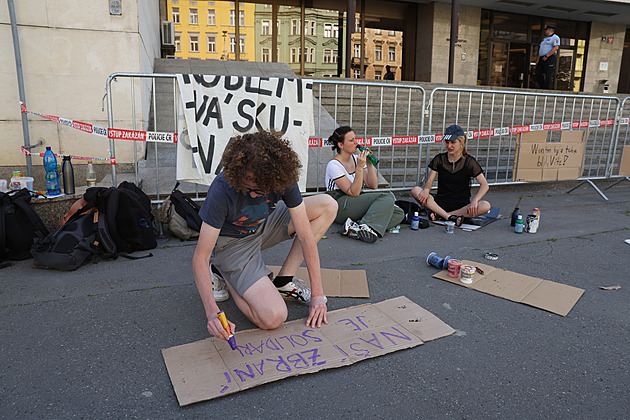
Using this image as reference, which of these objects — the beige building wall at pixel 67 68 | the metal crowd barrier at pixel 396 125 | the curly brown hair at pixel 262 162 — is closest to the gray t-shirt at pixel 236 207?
the curly brown hair at pixel 262 162

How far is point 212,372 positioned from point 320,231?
1.39m

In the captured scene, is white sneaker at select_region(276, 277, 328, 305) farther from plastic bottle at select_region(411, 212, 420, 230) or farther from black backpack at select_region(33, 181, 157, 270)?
plastic bottle at select_region(411, 212, 420, 230)

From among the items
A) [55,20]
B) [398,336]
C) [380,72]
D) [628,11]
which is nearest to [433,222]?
[398,336]

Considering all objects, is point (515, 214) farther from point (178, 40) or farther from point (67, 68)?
point (178, 40)

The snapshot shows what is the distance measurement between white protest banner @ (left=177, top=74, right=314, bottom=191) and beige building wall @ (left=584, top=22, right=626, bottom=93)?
1816 cm

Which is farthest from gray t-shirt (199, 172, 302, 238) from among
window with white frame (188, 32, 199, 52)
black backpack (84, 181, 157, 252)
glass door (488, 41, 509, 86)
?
glass door (488, 41, 509, 86)

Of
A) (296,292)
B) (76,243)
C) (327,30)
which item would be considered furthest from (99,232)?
(327,30)

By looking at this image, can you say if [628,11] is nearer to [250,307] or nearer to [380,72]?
[380,72]

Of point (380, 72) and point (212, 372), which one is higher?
point (380, 72)

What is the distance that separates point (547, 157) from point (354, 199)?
3842 mm

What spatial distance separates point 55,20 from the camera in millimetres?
5672

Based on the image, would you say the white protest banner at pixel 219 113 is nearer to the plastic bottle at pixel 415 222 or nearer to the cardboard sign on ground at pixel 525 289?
the plastic bottle at pixel 415 222

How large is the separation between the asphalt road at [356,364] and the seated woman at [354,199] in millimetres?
558

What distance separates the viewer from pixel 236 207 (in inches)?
103
